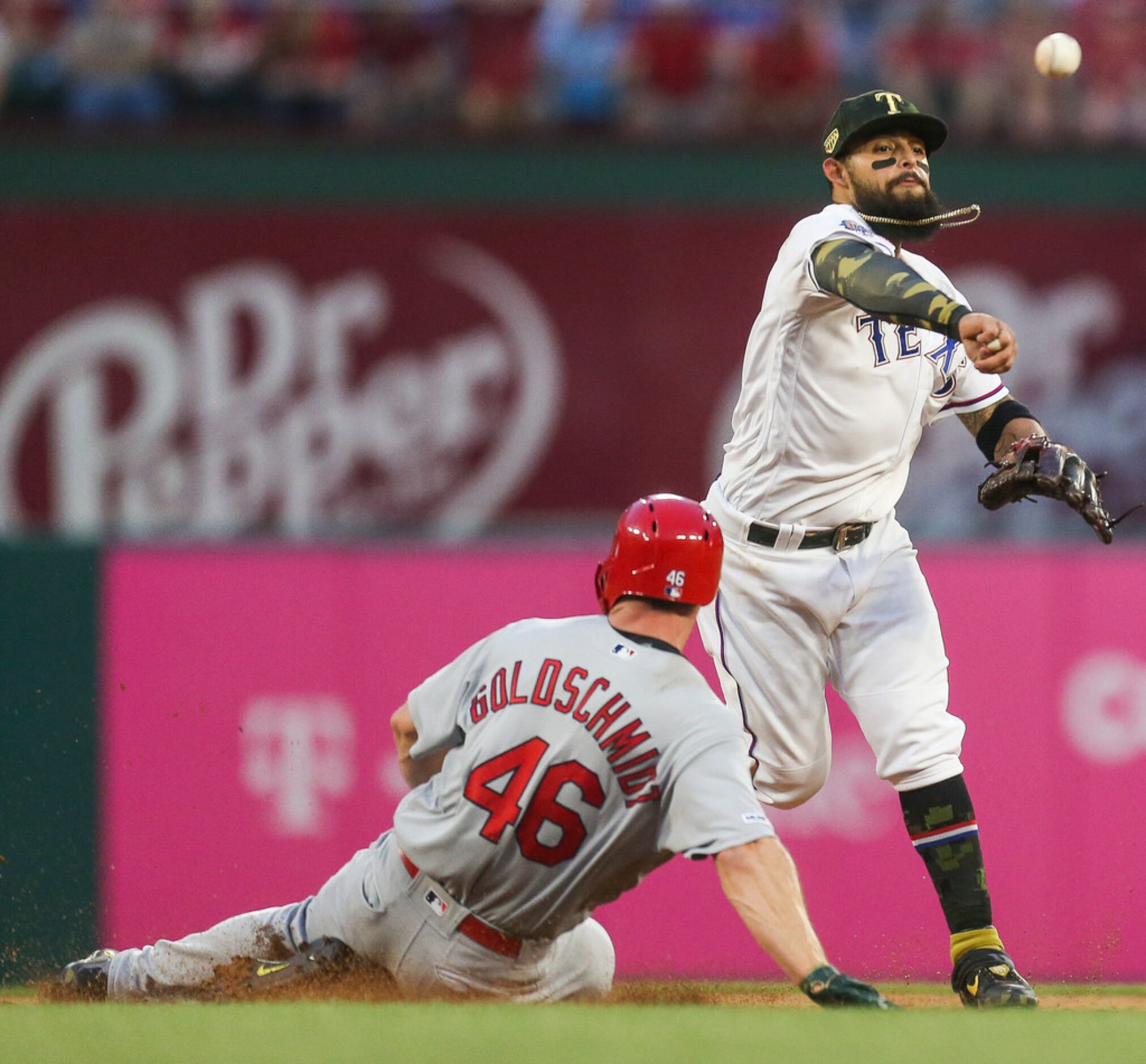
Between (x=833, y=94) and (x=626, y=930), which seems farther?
(x=833, y=94)

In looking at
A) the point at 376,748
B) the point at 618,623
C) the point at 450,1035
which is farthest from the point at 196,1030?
the point at 376,748

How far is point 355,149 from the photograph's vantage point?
11.0 metres

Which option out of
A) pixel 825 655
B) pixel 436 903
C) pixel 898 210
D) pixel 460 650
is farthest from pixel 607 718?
pixel 460 650

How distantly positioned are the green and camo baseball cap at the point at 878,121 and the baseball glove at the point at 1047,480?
84 cm

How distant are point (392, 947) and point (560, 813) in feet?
2.01

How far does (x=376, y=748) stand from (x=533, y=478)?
4.63 m

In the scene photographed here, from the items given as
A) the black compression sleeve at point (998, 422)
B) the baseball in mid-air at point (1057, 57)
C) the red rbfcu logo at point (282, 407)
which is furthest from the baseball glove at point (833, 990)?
the red rbfcu logo at point (282, 407)

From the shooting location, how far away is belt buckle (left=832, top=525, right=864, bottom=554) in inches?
198

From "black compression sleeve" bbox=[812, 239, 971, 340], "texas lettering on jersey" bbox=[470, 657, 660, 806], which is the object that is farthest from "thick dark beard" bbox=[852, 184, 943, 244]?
"texas lettering on jersey" bbox=[470, 657, 660, 806]

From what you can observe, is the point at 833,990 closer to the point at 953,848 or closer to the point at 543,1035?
the point at 543,1035

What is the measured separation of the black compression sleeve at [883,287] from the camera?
4254 millimetres

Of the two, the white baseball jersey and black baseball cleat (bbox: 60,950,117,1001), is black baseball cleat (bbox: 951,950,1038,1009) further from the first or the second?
black baseball cleat (bbox: 60,950,117,1001)

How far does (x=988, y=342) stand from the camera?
161 inches

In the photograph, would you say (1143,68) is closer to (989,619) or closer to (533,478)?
(533,478)
